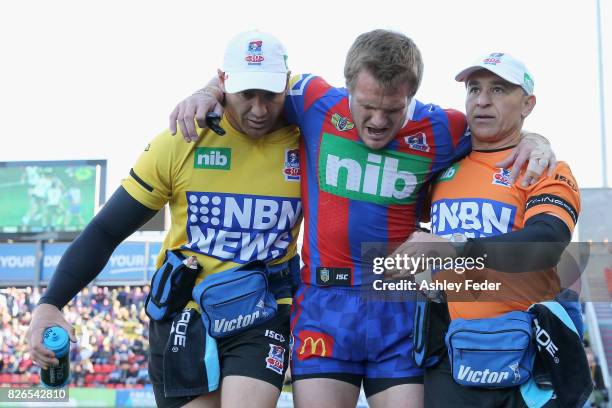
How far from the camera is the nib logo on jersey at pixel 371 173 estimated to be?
12.9 ft

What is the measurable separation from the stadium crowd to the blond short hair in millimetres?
17583

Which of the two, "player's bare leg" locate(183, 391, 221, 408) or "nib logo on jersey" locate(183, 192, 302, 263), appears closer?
"player's bare leg" locate(183, 391, 221, 408)

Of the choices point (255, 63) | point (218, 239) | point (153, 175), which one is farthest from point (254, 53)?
point (218, 239)

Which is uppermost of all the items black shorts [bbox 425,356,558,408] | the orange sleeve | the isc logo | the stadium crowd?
the isc logo

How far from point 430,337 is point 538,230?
0.73 metres

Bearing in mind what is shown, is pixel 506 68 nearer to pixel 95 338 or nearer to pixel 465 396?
pixel 465 396

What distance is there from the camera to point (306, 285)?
4043 mm

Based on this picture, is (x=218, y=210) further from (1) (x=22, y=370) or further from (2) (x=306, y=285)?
(1) (x=22, y=370)

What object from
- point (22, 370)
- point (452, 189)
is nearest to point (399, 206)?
point (452, 189)

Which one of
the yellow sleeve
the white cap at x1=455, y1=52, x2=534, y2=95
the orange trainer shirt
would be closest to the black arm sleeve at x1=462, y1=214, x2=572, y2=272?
the orange trainer shirt

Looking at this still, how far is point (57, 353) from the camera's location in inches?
150

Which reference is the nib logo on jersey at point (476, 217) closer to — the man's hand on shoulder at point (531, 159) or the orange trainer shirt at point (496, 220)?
the orange trainer shirt at point (496, 220)

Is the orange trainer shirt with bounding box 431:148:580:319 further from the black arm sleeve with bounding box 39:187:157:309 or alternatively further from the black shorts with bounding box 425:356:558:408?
the black arm sleeve with bounding box 39:187:157:309

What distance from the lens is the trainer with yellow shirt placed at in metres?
3.83
